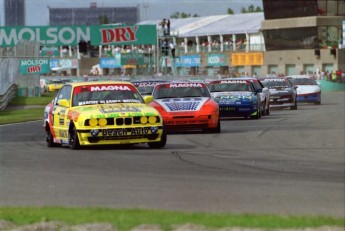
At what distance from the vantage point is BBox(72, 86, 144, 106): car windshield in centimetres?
1930

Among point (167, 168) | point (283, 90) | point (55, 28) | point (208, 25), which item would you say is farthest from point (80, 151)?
point (208, 25)

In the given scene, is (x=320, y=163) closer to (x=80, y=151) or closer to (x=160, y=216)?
(x=80, y=151)

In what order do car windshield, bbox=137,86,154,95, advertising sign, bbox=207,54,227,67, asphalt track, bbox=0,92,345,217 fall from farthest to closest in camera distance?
advertising sign, bbox=207,54,227,67 → car windshield, bbox=137,86,154,95 → asphalt track, bbox=0,92,345,217

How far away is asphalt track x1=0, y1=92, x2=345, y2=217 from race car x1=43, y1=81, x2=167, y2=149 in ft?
0.80

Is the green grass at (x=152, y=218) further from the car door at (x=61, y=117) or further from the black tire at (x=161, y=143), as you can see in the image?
the car door at (x=61, y=117)

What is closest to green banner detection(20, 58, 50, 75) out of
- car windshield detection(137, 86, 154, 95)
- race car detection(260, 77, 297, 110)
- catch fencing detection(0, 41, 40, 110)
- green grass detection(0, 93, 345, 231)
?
catch fencing detection(0, 41, 40, 110)

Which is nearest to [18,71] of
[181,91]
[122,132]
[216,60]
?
[181,91]

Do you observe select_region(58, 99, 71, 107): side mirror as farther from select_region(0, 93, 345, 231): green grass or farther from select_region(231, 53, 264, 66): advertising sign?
select_region(231, 53, 264, 66): advertising sign

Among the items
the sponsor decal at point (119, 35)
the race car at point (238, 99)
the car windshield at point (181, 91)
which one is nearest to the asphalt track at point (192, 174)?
the car windshield at point (181, 91)

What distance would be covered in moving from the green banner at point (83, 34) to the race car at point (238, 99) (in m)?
48.9

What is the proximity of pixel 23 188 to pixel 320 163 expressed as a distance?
4923 mm

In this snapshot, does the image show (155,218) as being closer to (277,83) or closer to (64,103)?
(64,103)

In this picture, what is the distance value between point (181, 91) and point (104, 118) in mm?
6877

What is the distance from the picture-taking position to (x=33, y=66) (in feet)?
205
